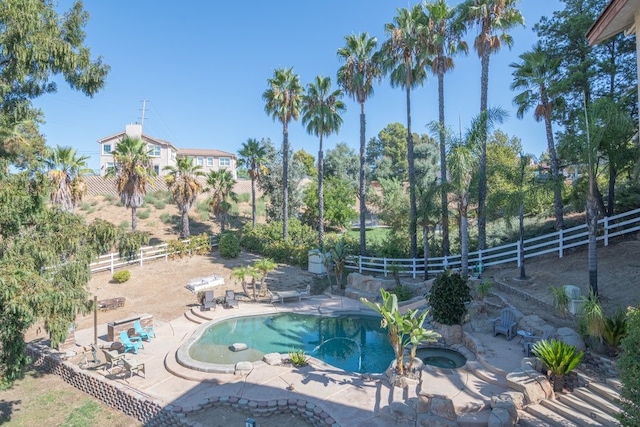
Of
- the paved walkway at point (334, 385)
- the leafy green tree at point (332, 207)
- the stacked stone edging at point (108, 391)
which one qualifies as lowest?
the stacked stone edging at point (108, 391)

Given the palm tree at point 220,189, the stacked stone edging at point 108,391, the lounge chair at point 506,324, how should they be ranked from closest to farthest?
the stacked stone edging at point 108,391
the lounge chair at point 506,324
the palm tree at point 220,189

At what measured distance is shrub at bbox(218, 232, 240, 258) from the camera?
26756 mm

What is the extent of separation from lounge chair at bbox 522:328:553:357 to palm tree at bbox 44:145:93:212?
2369 cm

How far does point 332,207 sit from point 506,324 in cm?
2492

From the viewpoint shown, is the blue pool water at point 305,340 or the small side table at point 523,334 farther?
the blue pool water at point 305,340

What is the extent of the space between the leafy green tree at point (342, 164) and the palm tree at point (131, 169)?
25.6 metres

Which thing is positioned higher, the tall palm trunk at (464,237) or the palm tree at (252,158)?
the palm tree at (252,158)

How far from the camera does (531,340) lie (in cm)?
1102

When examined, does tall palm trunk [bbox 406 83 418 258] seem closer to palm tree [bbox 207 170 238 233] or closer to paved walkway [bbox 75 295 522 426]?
paved walkway [bbox 75 295 522 426]

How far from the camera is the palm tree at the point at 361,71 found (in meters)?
23.3

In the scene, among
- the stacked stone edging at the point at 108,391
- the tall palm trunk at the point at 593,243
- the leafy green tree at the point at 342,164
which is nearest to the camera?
the stacked stone edging at the point at 108,391

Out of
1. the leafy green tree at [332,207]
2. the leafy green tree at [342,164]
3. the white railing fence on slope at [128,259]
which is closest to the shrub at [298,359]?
the white railing fence on slope at [128,259]

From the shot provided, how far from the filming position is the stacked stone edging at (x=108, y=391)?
9297 millimetres

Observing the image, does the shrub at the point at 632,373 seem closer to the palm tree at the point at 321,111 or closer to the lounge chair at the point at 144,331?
the lounge chair at the point at 144,331
